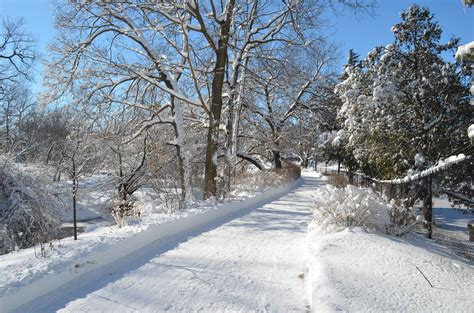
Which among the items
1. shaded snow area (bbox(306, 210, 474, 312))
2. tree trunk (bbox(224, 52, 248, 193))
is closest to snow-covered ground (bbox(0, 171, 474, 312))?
shaded snow area (bbox(306, 210, 474, 312))

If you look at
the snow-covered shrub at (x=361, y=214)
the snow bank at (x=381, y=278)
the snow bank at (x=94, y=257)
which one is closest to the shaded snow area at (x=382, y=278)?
the snow bank at (x=381, y=278)

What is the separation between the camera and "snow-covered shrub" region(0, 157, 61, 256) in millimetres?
8844

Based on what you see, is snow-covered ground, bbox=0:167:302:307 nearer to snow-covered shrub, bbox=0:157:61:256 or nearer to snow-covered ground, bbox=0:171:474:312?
snow-covered ground, bbox=0:171:474:312

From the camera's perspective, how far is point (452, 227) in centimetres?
1461

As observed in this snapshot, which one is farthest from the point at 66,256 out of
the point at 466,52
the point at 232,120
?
the point at 232,120

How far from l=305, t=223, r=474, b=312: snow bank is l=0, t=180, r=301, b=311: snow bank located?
2.78m

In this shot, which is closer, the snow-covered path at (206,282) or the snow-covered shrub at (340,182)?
the snow-covered path at (206,282)

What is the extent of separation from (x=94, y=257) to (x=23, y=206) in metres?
5.95

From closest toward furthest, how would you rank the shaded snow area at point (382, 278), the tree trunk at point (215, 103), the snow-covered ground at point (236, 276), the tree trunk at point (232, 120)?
the shaded snow area at point (382, 278) < the snow-covered ground at point (236, 276) < the tree trunk at point (215, 103) < the tree trunk at point (232, 120)

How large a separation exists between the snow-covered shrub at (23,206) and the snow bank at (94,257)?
12.7 ft

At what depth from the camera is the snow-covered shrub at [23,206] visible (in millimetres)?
8844

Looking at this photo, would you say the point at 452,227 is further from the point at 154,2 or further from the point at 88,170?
the point at 88,170

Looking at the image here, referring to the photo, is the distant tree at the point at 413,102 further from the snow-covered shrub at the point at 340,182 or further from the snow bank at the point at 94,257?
the snow bank at the point at 94,257

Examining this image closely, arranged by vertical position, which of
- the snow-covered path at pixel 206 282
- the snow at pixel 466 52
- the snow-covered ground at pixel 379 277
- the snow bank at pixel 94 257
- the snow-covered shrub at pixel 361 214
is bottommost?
the snow-covered path at pixel 206 282
